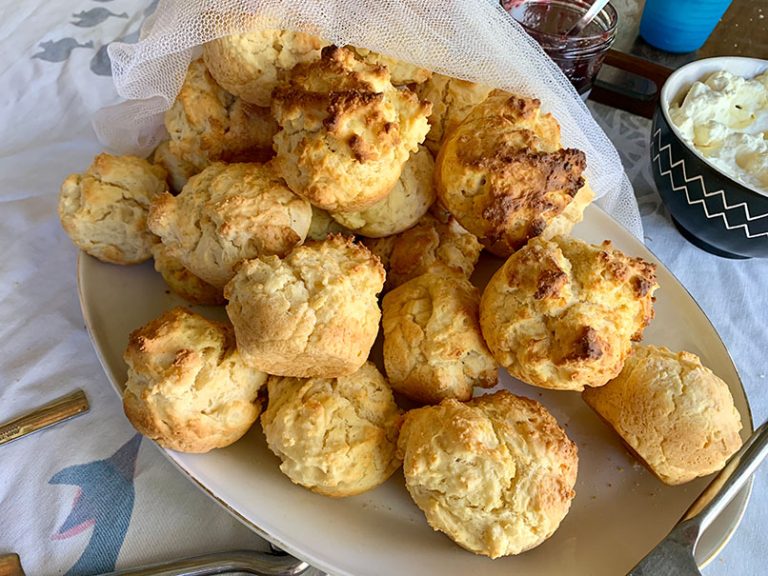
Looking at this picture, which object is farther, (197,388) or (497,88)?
(497,88)

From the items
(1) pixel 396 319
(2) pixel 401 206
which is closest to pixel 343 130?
(2) pixel 401 206

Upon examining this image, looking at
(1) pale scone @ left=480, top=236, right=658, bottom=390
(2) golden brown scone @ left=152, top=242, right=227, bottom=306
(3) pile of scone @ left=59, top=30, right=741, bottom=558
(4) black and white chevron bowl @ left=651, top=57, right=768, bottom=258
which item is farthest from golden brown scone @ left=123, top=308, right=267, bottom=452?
(4) black and white chevron bowl @ left=651, top=57, right=768, bottom=258

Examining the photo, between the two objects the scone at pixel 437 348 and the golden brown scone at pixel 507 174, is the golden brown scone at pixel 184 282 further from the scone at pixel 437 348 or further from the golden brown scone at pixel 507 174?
the golden brown scone at pixel 507 174

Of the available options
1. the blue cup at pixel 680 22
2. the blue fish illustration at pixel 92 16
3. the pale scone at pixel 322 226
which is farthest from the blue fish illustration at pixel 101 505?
the blue cup at pixel 680 22

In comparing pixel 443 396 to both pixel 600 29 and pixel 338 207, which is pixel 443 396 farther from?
pixel 600 29

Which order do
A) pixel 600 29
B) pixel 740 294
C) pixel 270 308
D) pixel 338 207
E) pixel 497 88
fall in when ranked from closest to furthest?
pixel 270 308, pixel 338 207, pixel 497 88, pixel 740 294, pixel 600 29

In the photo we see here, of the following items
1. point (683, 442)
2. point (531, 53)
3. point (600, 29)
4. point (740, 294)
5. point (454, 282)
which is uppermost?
point (531, 53)

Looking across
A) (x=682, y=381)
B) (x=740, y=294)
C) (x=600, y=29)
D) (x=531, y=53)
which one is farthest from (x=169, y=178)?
(x=740, y=294)
